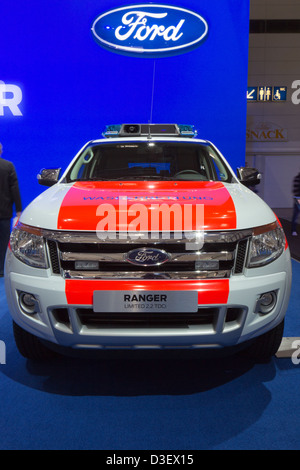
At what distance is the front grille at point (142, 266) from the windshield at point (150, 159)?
3.74 feet

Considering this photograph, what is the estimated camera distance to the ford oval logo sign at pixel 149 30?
16.7ft

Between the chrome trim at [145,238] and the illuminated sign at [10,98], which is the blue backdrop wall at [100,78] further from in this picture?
the chrome trim at [145,238]

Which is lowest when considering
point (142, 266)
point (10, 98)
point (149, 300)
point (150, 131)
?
point (149, 300)

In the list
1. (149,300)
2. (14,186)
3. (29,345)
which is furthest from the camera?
(14,186)

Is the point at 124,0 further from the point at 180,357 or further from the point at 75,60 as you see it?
the point at 180,357

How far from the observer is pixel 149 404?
192 centimetres

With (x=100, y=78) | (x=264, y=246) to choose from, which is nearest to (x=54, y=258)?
(x=264, y=246)

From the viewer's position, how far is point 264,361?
91.4 inches

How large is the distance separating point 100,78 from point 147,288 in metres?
4.38

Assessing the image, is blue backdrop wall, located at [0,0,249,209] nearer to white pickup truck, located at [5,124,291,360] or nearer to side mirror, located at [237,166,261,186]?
side mirror, located at [237,166,261,186]

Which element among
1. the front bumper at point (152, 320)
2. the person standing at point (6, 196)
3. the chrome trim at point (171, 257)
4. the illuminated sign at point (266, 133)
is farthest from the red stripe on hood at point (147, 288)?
the illuminated sign at point (266, 133)

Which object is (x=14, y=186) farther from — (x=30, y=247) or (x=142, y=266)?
(x=142, y=266)

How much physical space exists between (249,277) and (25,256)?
1089mm

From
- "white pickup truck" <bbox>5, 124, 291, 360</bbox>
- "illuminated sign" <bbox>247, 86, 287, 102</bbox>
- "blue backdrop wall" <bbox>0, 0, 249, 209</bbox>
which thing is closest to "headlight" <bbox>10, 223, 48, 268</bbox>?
"white pickup truck" <bbox>5, 124, 291, 360</bbox>
